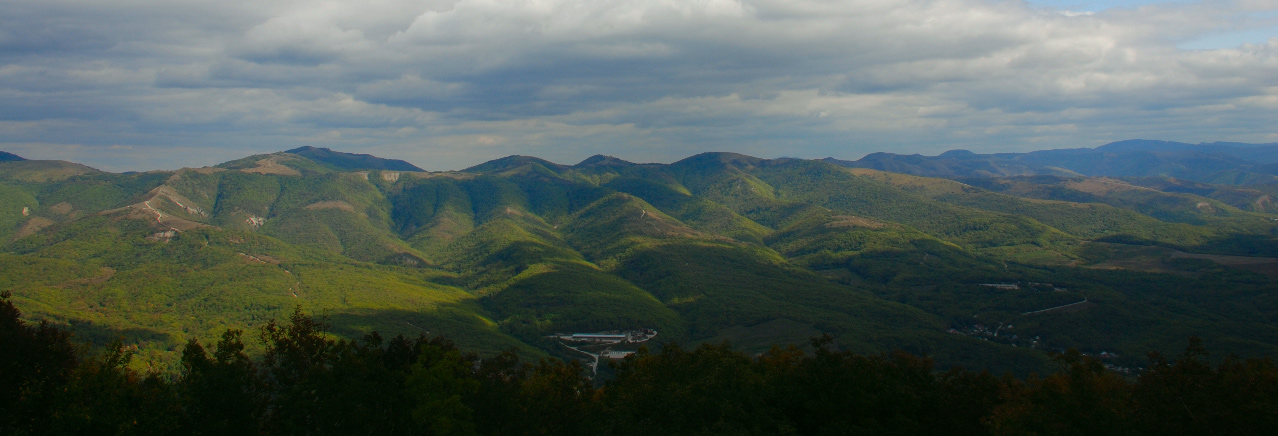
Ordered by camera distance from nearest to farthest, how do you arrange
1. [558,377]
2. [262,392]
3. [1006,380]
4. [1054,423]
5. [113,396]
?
[113,396] < [1054,423] < [262,392] < [558,377] < [1006,380]

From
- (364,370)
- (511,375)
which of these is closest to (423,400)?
(364,370)

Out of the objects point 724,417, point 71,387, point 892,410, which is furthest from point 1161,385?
point 71,387

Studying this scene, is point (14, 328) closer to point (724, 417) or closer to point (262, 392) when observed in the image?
point (262, 392)

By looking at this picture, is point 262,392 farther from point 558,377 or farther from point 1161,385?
point 1161,385

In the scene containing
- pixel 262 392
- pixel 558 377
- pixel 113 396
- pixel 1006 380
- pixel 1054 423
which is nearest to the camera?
pixel 113 396

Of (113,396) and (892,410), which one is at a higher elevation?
(113,396)

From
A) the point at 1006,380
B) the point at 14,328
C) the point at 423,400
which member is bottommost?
the point at 1006,380

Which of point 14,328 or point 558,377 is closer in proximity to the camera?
point 14,328
